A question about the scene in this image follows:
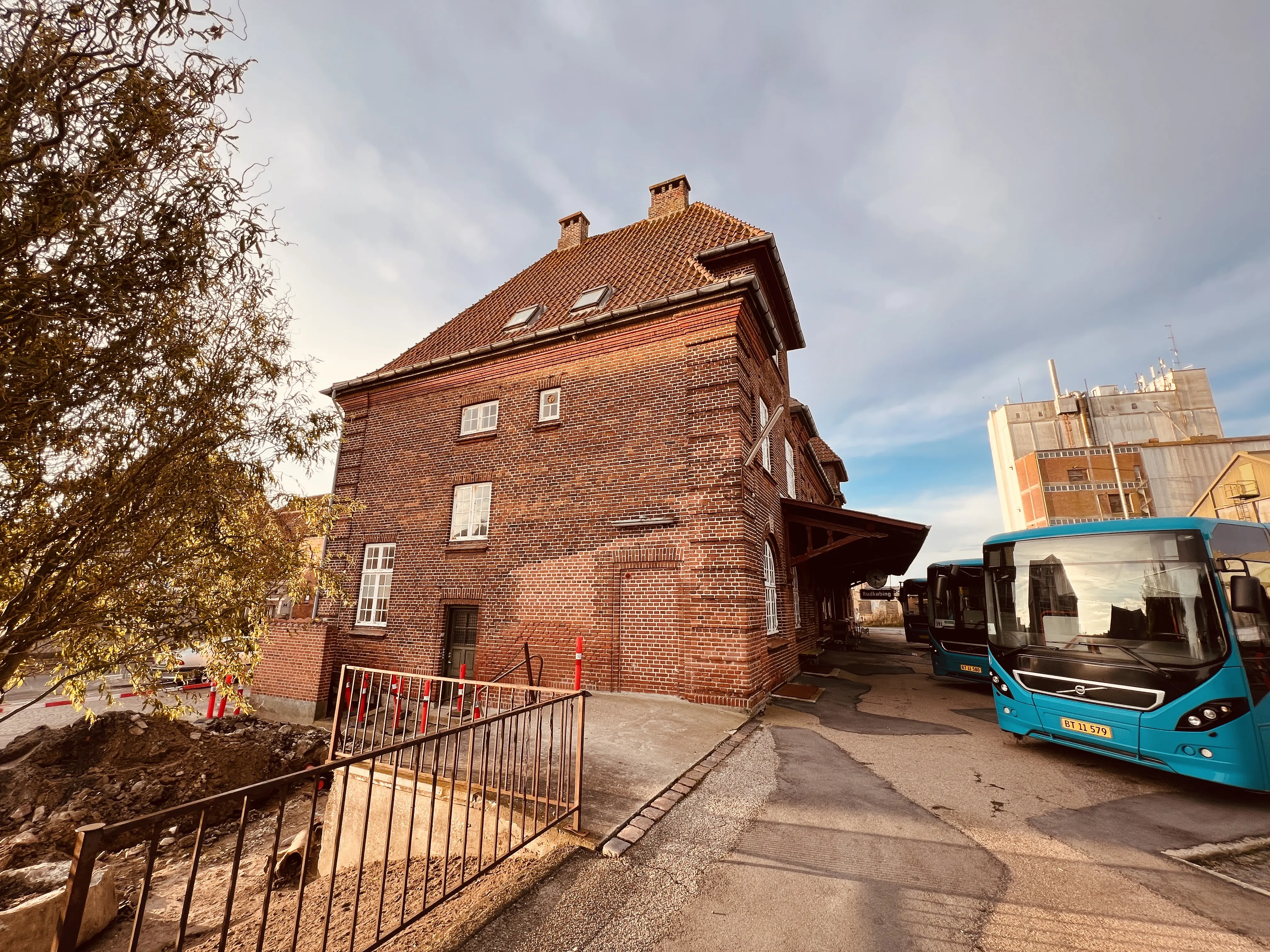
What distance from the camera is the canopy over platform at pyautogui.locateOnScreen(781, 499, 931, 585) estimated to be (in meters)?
10.4

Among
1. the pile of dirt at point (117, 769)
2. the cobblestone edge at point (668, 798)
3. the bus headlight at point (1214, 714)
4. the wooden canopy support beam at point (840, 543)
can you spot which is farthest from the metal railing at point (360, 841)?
the wooden canopy support beam at point (840, 543)

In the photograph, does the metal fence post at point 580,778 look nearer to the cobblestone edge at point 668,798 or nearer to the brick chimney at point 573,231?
the cobblestone edge at point 668,798

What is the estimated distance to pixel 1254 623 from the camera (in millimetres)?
5145

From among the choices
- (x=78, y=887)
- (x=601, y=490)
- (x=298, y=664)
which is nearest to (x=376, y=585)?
(x=298, y=664)

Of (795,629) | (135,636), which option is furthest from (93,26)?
(795,629)

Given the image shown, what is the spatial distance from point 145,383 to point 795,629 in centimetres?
1341

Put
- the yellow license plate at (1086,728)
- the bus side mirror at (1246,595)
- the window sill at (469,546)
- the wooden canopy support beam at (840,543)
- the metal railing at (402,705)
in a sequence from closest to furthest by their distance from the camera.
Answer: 1. the bus side mirror at (1246,595)
2. the yellow license plate at (1086,728)
3. the metal railing at (402,705)
4. the wooden canopy support beam at (840,543)
5. the window sill at (469,546)

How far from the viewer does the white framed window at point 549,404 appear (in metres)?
11.1

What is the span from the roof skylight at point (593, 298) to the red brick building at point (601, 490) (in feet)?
0.31

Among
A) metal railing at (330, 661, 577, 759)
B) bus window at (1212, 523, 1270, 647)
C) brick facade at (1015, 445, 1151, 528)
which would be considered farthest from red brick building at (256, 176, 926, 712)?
brick facade at (1015, 445, 1151, 528)

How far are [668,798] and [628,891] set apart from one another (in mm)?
1491

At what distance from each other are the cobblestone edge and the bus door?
16.7ft

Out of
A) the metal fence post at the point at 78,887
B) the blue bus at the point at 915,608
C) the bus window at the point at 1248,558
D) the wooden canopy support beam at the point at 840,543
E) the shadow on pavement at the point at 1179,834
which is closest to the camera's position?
the metal fence post at the point at 78,887

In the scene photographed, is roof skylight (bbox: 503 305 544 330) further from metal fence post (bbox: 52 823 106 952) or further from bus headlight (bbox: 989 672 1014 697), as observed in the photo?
metal fence post (bbox: 52 823 106 952)
